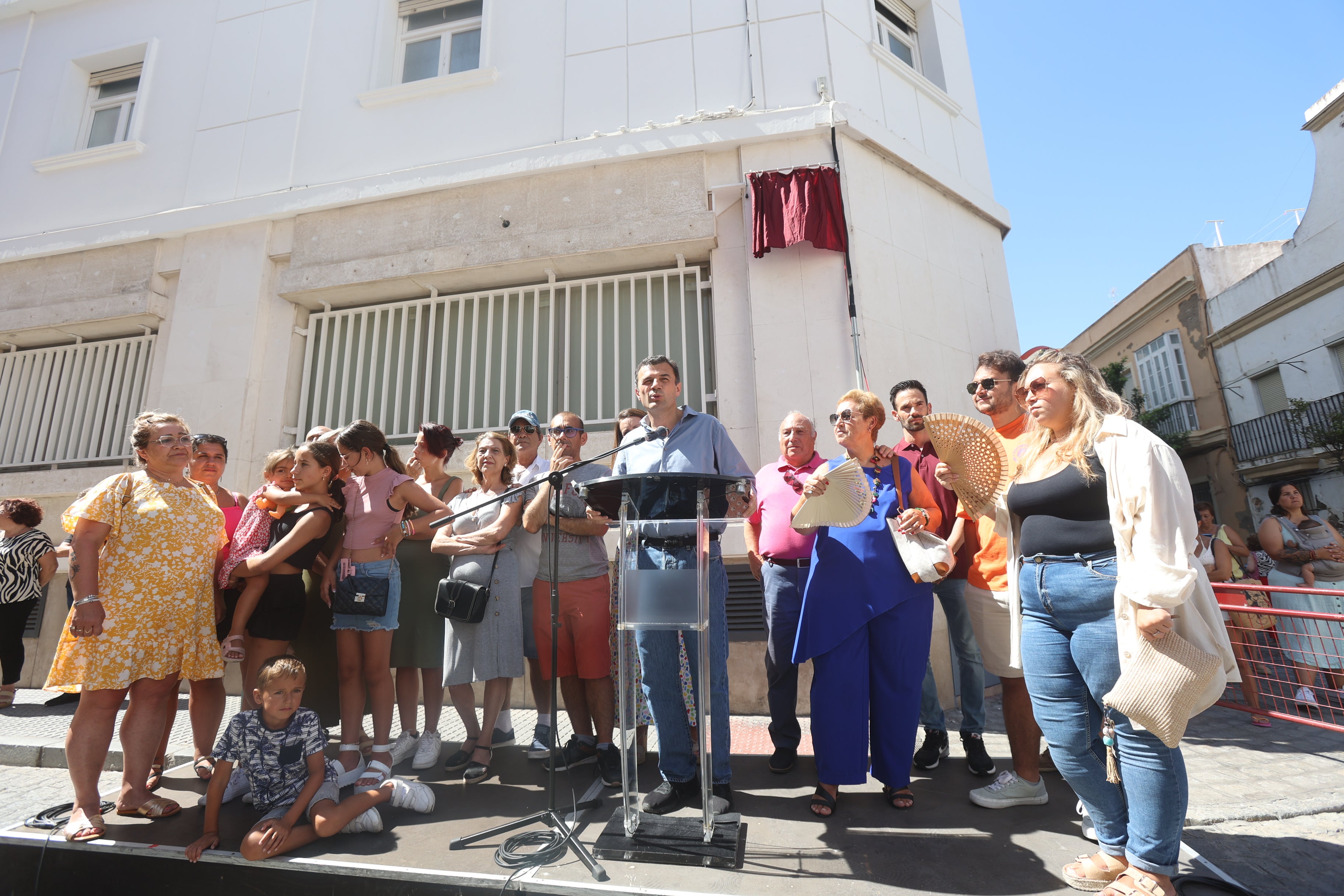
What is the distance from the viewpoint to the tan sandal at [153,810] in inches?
113

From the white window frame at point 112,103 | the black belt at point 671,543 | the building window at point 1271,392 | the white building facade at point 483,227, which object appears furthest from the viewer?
the building window at point 1271,392

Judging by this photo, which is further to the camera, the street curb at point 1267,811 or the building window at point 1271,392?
the building window at point 1271,392

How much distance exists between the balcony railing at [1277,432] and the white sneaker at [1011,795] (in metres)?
17.2

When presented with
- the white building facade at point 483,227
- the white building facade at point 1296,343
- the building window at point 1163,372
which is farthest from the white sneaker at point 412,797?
the building window at point 1163,372

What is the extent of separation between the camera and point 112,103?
841 centimetres

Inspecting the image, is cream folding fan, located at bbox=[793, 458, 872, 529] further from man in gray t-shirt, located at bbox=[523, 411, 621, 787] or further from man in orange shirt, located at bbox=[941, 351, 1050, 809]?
man in gray t-shirt, located at bbox=[523, 411, 621, 787]

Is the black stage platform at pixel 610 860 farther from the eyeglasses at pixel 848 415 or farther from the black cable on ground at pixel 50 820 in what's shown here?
the eyeglasses at pixel 848 415

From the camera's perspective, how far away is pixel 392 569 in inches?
135

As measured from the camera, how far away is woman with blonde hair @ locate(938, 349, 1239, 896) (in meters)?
1.89

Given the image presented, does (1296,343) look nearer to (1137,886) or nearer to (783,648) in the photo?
(783,648)

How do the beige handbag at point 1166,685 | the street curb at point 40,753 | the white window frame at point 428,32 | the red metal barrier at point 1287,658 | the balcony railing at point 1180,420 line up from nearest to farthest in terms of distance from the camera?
the beige handbag at point 1166,685, the red metal barrier at point 1287,658, the street curb at point 40,753, the white window frame at point 428,32, the balcony railing at point 1180,420

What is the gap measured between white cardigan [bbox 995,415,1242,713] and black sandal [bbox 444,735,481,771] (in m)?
3.10

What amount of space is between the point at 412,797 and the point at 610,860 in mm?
1070

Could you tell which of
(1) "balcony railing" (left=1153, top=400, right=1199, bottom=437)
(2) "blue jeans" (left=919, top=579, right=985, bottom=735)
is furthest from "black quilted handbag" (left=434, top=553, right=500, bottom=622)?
(1) "balcony railing" (left=1153, top=400, right=1199, bottom=437)
